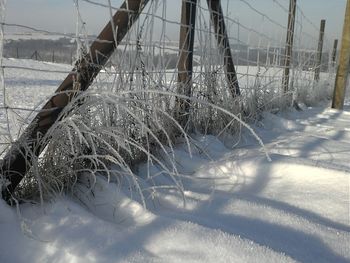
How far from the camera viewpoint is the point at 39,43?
242cm

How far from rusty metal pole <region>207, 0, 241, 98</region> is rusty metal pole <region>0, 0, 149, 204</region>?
1.18 metres

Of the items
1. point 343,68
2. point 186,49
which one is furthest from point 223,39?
point 343,68

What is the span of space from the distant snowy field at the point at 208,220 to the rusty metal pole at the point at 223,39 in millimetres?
1144

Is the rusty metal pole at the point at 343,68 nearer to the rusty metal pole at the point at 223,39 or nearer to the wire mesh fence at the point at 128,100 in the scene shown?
the wire mesh fence at the point at 128,100

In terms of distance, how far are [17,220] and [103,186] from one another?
352mm

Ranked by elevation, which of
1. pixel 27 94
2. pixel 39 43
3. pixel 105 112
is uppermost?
pixel 39 43

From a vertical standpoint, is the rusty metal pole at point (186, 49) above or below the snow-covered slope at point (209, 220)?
above

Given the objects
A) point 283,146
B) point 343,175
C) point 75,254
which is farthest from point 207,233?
point 283,146

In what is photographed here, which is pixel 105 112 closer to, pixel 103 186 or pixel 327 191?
pixel 103 186

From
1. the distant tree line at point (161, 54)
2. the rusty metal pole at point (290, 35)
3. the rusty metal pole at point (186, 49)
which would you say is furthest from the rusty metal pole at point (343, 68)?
the rusty metal pole at point (186, 49)

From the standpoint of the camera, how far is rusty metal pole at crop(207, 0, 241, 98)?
3.11m

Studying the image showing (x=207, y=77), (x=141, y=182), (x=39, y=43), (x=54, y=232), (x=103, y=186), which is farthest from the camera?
(x=207, y=77)

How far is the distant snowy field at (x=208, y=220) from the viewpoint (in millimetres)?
1267

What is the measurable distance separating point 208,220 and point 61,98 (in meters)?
0.77
